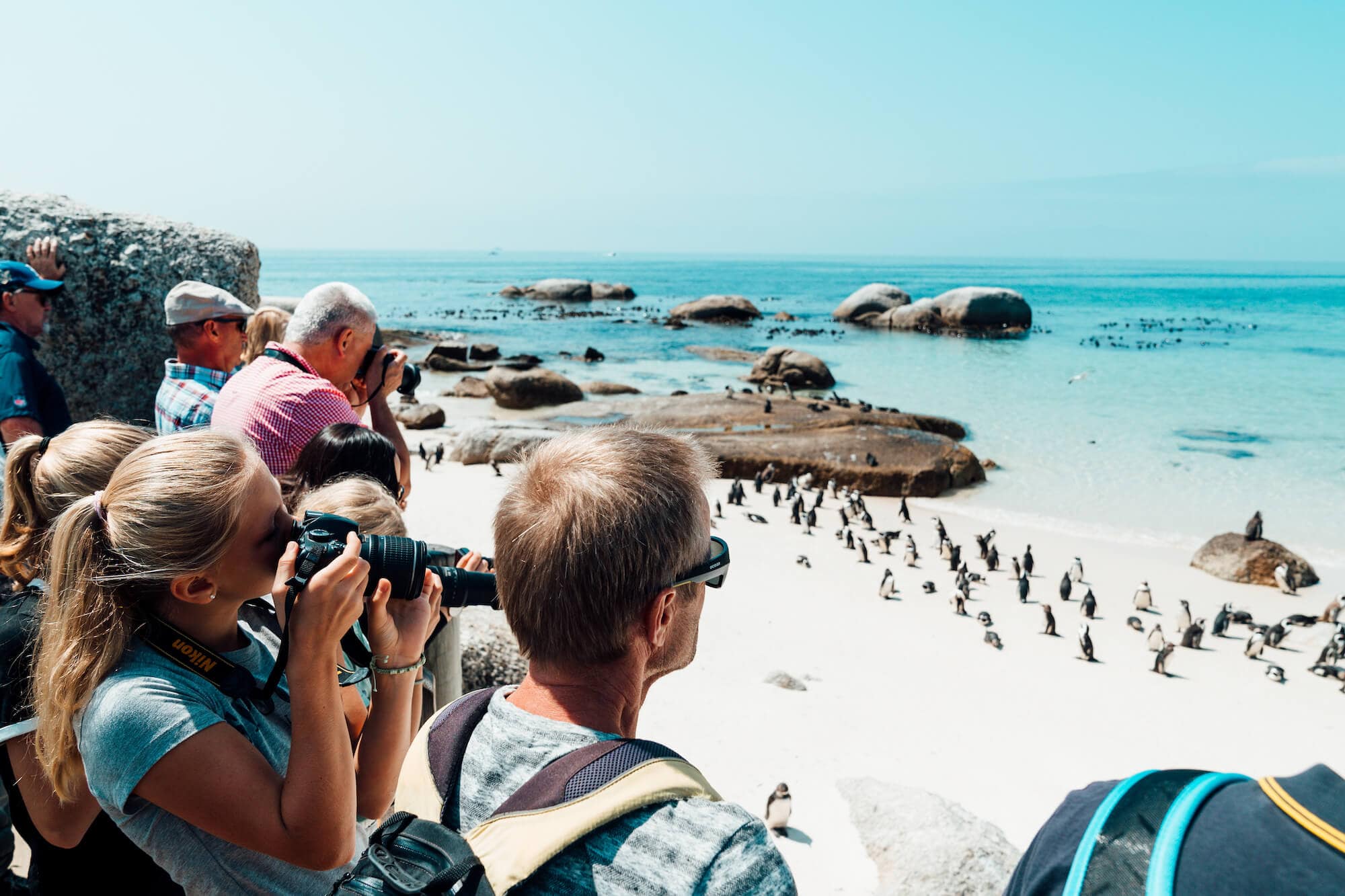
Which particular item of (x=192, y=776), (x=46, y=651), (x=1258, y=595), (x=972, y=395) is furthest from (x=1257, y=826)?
(x=972, y=395)

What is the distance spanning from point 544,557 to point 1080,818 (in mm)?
885

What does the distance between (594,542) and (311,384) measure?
255 centimetres

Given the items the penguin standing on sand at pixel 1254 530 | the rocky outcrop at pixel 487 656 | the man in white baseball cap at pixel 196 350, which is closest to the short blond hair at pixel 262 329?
the man in white baseball cap at pixel 196 350

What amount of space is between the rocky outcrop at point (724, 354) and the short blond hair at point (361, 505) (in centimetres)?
3339

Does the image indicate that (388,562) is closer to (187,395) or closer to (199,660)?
(199,660)

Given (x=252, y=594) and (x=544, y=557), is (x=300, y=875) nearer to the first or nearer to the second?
(x=252, y=594)

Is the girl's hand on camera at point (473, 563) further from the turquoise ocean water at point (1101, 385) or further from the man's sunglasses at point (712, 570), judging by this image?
the turquoise ocean water at point (1101, 385)

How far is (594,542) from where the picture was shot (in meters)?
1.51

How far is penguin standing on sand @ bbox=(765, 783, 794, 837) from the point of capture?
4746 mm

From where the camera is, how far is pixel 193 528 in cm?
192

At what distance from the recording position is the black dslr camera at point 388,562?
6.20ft

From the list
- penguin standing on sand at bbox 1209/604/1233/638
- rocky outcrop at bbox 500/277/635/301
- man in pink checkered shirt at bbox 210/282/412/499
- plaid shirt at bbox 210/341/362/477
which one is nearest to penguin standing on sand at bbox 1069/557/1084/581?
penguin standing on sand at bbox 1209/604/1233/638

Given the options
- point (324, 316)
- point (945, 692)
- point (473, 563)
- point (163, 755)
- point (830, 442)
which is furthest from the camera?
point (830, 442)

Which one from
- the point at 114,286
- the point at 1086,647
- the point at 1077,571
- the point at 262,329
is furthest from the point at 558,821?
the point at 1077,571
